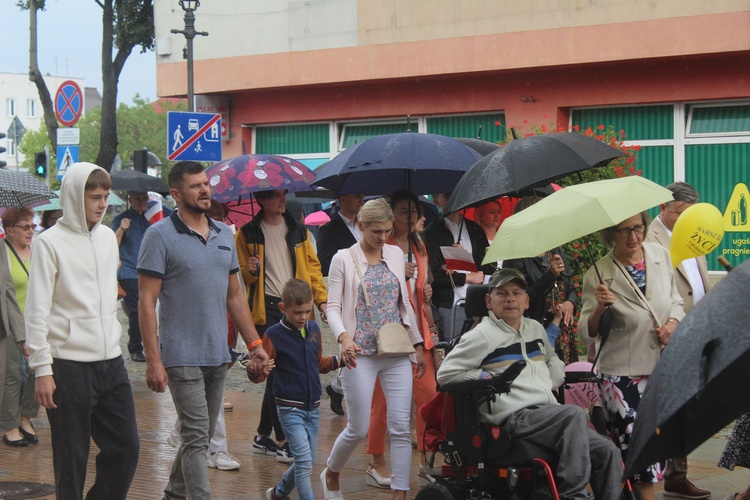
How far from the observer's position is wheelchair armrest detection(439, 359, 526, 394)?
20.5ft

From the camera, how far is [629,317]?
275 inches

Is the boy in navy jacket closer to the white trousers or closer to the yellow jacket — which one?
the white trousers

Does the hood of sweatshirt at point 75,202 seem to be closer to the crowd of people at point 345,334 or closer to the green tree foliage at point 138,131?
the crowd of people at point 345,334

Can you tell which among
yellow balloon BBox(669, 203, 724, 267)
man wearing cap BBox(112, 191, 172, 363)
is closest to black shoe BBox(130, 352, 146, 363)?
man wearing cap BBox(112, 191, 172, 363)

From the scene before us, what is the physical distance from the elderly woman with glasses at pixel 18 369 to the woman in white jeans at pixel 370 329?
3.63 m

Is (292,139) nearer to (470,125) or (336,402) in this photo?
(470,125)

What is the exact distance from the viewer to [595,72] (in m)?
18.7

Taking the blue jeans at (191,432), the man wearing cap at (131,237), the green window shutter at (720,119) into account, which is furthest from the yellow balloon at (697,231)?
the green window shutter at (720,119)

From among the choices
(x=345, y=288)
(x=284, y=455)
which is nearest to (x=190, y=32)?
(x=284, y=455)

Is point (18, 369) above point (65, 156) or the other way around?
the other way around

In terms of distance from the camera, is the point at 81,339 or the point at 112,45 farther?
the point at 112,45

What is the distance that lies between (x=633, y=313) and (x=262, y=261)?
315 centimetres

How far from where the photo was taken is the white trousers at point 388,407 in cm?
723

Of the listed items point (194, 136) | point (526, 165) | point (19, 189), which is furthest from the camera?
point (194, 136)
